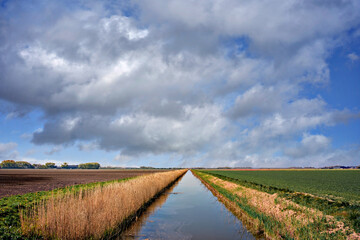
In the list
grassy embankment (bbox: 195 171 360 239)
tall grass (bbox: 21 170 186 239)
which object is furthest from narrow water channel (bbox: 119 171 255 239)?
tall grass (bbox: 21 170 186 239)

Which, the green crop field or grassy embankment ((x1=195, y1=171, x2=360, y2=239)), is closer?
grassy embankment ((x1=195, y1=171, x2=360, y2=239))

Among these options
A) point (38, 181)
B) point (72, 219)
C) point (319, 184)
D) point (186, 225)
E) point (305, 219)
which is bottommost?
point (319, 184)

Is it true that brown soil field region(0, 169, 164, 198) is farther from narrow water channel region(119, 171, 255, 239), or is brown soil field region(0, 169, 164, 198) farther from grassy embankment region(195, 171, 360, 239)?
grassy embankment region(195, 171, 360, 239)

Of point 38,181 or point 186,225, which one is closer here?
point 186,225

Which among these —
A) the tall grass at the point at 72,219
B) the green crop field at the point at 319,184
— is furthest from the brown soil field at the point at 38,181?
the green crop field at the point at 319,184

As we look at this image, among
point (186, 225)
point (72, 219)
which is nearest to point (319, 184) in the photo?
point (186, 225)

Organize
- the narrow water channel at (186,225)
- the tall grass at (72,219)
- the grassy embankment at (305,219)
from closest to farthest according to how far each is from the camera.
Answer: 1. the tall grass at (72,219)
2. the grassy embankment at (305,219)
3. the narrow water channel at (186,225)

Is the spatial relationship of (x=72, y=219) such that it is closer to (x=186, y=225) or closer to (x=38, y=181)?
(x=186, y=225)

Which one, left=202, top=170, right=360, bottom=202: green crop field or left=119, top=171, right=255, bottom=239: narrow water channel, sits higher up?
left=119, top=171, right=255, bottom=239: narrow water channel

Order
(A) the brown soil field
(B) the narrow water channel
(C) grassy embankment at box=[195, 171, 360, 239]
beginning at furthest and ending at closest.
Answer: (A) the brown soil field < (B) the narrow water channel < (C) grassy embankment at box=[195, 171, 360, 239]

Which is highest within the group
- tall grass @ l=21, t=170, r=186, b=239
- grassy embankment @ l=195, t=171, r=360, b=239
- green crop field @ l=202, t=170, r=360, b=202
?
tall grass @ l=21, t=170, r=186, b=239

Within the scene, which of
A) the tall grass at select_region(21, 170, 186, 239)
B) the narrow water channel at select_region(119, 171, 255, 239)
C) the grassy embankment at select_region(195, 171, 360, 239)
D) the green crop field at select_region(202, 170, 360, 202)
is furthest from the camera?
the green crop field at select_region(202, 170, 360, 202)

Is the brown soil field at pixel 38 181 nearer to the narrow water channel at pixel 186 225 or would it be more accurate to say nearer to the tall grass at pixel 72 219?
the narrow water channel at pixel 186 225

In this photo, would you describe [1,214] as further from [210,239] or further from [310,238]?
[310,238]
